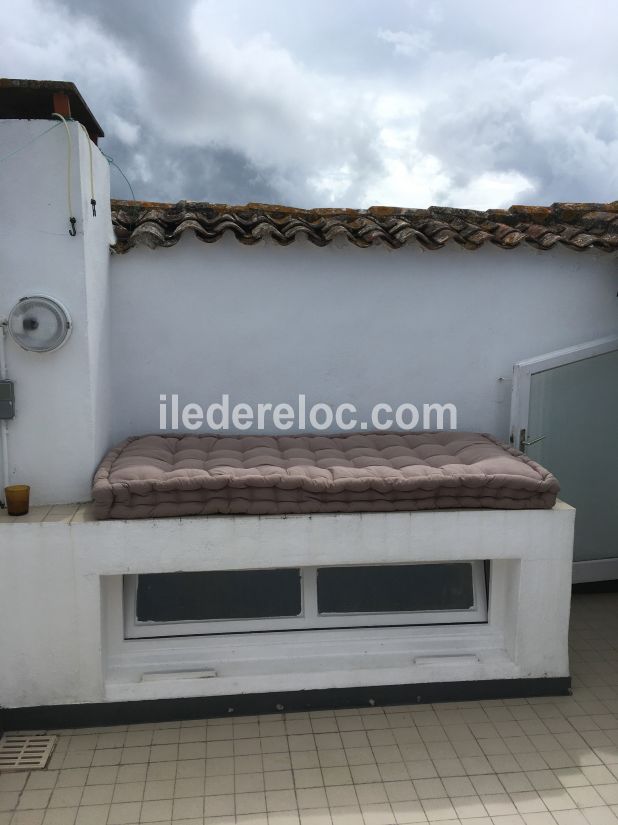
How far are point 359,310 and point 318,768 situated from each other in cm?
315

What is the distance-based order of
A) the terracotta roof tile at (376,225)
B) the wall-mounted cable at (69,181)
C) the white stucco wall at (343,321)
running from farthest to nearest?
the white stucco wall at (343,321)
the terracotta roof tile at (376,225)
the wall-mounted cable at (69,181)

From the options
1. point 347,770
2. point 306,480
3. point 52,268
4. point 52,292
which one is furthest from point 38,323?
point 347,770

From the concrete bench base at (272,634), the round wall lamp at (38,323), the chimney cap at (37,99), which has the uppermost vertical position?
the chimney cap at (37,99)

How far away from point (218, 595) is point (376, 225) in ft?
9.75

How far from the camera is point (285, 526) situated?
4070 millimetres

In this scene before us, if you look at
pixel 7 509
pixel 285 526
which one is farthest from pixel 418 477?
pixel 7 509

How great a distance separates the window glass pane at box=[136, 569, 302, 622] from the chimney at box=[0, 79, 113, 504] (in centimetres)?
79

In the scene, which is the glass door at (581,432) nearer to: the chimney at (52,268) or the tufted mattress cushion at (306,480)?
the tufted mattress cushion at (306,480)

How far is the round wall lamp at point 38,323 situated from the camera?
158 inches

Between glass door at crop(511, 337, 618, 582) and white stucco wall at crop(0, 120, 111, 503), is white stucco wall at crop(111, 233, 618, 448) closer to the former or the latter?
glass door at crop(511, 337, 618, 582)

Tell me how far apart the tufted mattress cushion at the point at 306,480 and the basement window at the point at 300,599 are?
0.63 m

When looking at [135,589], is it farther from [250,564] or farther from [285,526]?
[285,526]

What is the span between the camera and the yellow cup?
4.01 meters

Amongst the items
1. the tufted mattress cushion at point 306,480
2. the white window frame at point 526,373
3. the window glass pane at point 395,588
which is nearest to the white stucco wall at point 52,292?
the tufted mattress cushion at point 306,480
